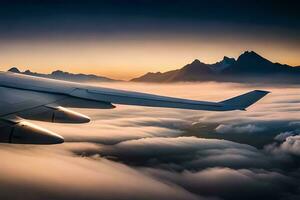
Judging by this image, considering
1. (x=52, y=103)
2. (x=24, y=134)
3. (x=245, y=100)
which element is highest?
(x=245, y=100)

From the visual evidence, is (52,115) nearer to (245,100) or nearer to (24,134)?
(24,134)

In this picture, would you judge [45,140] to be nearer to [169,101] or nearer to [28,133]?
[28,133]

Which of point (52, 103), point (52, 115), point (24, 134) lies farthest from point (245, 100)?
point (24, 134)

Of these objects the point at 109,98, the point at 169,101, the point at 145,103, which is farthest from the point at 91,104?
the point at 169,101

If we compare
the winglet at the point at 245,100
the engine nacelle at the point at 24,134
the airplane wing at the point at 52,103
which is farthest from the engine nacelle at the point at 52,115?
the winglet at the point at 245,100

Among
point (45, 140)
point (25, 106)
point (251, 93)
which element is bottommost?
point (45, 140)

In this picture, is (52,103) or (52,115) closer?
(52,103)

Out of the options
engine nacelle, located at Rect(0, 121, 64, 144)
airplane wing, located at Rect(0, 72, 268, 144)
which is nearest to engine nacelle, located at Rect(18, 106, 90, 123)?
airplane wing, located at Rect(0, 72, 268, 144)
